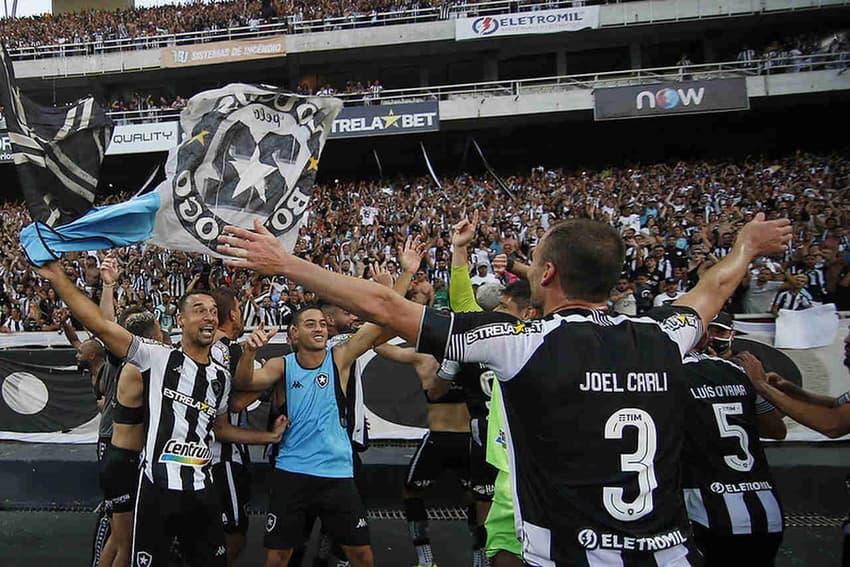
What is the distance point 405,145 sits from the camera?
93.3ft

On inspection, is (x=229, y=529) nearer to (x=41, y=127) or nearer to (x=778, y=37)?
(x=41, y=127)

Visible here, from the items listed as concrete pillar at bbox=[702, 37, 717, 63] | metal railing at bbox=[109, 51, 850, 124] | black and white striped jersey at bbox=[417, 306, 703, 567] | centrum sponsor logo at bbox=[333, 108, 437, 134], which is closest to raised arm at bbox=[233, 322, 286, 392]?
black and white striped jersey at bbox=[417, 306, 703, 567]

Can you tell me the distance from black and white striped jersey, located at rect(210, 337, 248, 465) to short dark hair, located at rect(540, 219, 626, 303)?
2.64 metres

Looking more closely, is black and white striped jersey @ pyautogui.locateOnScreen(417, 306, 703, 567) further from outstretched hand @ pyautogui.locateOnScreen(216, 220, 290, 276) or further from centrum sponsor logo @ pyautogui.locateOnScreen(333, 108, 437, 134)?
centrum sponsor logo @ pyautogui.locateOnScreen(333, 108, 437, 134)

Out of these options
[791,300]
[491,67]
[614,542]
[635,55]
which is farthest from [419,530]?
[635,55]

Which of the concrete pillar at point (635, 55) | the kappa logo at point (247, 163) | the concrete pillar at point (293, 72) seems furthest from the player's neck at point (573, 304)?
the concrete pillar at point (635, 55)

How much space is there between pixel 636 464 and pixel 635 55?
3069 cm

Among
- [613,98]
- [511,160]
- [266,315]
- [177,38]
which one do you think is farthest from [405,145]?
[266,315]

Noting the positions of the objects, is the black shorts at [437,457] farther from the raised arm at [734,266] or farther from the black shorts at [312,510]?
the raised arm at [734,266]

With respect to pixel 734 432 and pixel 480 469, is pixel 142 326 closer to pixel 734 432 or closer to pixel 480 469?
pixel 480 469

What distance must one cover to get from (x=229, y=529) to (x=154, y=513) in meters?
0.93

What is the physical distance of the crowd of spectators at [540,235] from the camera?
27.6ft

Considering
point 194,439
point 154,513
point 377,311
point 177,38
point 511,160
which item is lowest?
point 154,513

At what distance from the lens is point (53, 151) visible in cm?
389
